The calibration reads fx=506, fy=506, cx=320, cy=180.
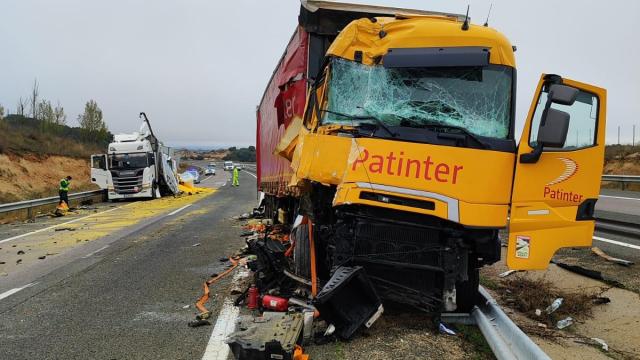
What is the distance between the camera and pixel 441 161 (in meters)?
4.36

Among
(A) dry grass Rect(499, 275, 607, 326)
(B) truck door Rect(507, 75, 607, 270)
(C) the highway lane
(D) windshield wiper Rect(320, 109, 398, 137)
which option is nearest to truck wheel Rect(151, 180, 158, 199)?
(C) the highway lane

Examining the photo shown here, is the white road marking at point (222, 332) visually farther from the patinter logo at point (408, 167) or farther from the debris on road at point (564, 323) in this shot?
the debris on road at point (564, 323)

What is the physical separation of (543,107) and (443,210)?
1435 mm

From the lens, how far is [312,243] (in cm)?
560

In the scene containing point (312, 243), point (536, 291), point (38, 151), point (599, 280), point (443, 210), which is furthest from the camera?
point (38, 151)

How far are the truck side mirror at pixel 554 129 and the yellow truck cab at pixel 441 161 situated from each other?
0.01 metres

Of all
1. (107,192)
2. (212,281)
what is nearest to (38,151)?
(107,192)

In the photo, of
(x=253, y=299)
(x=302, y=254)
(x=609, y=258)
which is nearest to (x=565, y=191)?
(x=302, y=254)

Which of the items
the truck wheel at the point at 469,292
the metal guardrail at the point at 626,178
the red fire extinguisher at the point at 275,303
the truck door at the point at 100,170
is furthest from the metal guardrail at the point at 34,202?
the metal guardrail at the point at 626,178

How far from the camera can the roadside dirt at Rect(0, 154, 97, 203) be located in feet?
87.7

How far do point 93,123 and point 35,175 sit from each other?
75.7ft

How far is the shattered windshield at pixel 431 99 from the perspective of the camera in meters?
4.73

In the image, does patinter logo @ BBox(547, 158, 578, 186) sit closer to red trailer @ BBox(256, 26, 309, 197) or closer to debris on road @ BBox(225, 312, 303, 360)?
debris on road @ BBox(225, 312, 303, 360)

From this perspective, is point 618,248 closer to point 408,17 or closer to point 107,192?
point 408,17
